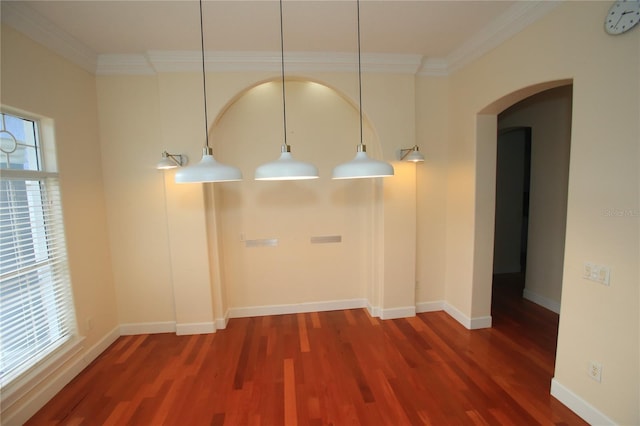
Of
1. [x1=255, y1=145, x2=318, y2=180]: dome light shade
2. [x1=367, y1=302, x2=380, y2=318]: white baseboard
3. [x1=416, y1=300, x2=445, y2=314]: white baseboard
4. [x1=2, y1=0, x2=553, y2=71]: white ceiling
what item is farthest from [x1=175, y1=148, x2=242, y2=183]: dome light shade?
[x1=416, y1=300, x2=445, y2=314]: white baseboard

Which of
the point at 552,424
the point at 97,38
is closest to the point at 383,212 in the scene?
the point at 552,424

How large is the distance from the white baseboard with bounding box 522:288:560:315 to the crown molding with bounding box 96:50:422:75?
3.64 meters

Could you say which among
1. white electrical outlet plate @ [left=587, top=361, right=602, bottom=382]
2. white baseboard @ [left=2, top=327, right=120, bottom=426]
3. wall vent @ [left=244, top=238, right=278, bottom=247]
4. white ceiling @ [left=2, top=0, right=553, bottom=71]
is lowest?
white baseboard @ [left=2, top=327, right=120, bottom=426]

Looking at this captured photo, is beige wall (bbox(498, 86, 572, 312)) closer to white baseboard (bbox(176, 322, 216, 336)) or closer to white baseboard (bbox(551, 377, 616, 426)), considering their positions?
white baseboard (bbox(551, 377, 616, 426))

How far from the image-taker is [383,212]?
339 centimetres

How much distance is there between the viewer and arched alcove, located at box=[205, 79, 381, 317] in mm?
3441

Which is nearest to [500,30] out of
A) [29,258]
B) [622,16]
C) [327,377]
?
[622,16]

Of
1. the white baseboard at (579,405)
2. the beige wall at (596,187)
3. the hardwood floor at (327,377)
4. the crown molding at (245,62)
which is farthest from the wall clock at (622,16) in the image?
the hardwood floor at (327,377)

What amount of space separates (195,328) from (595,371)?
376cm

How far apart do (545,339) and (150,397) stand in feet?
13.2

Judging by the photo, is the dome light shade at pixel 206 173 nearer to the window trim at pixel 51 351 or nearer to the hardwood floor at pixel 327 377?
the window trim at pixel 51 351

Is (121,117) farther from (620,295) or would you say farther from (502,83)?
(620,295)

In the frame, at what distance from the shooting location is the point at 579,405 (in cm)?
198

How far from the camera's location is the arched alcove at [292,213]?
3441 millimetres
